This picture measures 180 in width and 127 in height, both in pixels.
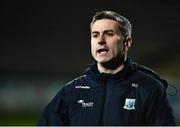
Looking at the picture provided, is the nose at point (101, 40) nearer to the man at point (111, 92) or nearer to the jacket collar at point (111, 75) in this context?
the man at point (111, 92)

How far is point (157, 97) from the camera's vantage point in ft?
5.80

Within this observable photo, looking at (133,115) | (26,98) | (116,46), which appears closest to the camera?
(133,115)

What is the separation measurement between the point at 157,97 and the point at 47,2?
13.1 metres

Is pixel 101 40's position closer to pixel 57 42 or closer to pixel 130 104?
pixel 130 104

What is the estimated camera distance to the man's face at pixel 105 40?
1.81m

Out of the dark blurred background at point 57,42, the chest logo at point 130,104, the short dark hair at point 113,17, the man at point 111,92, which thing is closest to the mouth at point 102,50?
the man at point 111,92

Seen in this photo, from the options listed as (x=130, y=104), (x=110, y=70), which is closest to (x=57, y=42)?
(x=110, y=70)

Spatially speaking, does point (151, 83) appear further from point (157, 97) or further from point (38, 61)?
point (38, 61)

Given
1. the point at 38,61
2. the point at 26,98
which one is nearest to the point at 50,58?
the point at 38,61

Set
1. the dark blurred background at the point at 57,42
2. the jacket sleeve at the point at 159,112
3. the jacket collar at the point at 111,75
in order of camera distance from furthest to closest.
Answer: the dark blurred background at the point at 57,42, the jacket collar at the point at 111,75, the jacket sleeve at the point at 159,112

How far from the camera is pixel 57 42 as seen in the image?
606 inches

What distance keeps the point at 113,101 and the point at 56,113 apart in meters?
0.23

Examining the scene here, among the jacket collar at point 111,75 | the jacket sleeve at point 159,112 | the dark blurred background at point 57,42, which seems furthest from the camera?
the dark blurred background at point 57,42

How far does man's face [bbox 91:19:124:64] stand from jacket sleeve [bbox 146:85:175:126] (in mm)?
232
